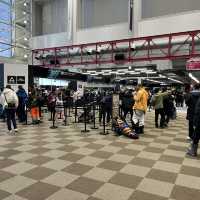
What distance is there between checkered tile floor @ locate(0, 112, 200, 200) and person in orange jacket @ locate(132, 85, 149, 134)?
797mm

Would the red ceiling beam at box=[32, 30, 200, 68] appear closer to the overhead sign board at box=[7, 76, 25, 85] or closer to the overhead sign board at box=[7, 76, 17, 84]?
Result: the overhead sign board at box=[7, 76, 25, 85]

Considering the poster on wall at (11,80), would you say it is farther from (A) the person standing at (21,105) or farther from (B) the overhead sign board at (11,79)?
(A) the person standing at (21,105)

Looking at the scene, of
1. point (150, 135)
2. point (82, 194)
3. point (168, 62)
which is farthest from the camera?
point (168, 62)

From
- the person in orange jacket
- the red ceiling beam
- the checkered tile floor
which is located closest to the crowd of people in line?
the person in orange jacket

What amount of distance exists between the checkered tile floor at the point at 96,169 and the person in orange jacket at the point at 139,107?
0.80 metres

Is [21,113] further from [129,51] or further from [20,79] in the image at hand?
[129,51]

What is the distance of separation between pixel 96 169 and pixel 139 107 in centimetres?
302

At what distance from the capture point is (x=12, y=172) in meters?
3.30

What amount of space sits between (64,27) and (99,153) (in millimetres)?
14574

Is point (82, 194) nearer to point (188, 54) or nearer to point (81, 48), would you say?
point (188, 54)

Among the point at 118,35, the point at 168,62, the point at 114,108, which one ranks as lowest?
the point at 114,108

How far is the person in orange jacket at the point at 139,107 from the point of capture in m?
6.14

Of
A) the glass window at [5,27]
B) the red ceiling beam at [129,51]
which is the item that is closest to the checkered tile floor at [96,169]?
the red ceiling beam at [129,51]

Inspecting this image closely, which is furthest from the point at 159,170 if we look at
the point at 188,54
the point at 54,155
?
the point at 188,54
